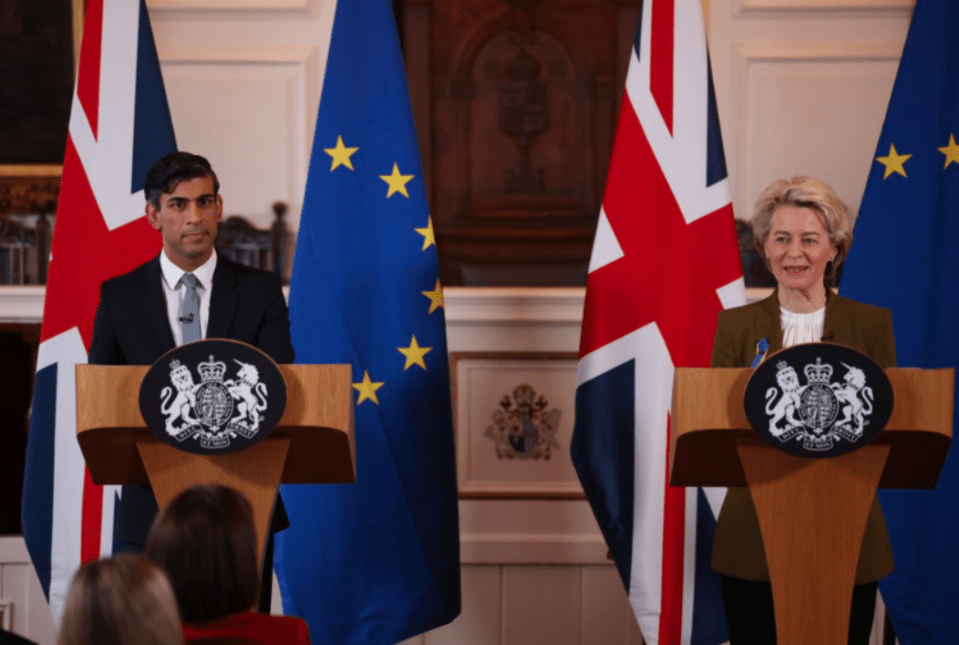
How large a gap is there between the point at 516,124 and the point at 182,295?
7.27 ft

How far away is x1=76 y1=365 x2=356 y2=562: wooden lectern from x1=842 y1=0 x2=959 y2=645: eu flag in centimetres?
179

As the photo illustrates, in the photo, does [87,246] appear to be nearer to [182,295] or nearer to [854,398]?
[182,295]

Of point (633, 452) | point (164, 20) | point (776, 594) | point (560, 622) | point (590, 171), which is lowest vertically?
point (560, 622)

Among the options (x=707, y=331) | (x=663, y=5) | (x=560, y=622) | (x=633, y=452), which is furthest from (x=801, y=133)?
(x=560, y=622)

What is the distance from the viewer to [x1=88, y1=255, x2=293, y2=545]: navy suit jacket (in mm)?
2391

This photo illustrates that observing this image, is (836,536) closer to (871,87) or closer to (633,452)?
(633,452)

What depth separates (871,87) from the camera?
4160 mm

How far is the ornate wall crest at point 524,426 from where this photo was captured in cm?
371

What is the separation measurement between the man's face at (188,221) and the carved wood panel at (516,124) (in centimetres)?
200

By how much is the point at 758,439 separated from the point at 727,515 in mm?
353

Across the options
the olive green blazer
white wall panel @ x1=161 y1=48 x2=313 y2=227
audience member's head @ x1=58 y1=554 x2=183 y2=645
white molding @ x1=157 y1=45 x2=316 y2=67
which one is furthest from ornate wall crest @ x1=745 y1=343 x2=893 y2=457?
white molding @ x1=157 y1=45 x2=316 y2=67

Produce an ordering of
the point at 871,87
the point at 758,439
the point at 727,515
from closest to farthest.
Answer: the point at 758,439
the point at 727,515
the point at 871,87

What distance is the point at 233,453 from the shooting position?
1981 millimetres

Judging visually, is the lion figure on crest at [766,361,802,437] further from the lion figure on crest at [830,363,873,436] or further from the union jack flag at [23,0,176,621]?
the union jack flag at [23,0,176,621]
